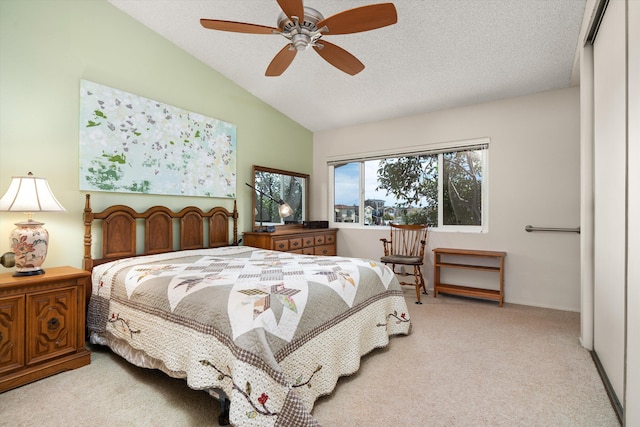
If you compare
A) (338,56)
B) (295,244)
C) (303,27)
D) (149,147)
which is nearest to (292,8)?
(303,27)

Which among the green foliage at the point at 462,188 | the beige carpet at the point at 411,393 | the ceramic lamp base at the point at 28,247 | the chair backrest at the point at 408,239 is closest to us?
the beige carpet at the point at 411,393

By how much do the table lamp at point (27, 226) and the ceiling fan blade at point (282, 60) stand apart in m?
1.82

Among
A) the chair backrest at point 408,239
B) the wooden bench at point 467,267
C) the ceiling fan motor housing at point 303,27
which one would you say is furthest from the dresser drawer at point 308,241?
the ceiling fan motor housing at point 303,27

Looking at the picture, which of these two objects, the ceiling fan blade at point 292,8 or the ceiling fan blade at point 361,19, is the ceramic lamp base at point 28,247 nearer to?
the ceiling fan blade at point 292,8

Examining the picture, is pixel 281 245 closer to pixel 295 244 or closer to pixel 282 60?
pixel 295 244

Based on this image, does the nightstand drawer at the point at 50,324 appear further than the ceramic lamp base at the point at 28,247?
No

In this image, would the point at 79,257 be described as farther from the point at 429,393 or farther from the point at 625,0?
the point at 625,0

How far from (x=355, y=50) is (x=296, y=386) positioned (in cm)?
284

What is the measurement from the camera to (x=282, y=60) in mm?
2432

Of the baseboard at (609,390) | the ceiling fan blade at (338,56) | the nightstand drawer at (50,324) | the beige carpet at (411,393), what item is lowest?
the beige carpet at (411,393)

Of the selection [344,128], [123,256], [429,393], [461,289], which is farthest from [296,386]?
[344,128]

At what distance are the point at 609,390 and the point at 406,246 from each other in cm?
261

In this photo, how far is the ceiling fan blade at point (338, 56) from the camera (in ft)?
7.22

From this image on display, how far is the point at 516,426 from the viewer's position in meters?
1.53
